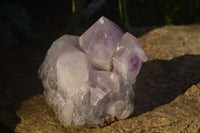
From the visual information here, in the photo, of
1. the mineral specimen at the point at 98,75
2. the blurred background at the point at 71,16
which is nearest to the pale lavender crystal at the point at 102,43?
the mineral specimen at the point at 98,75

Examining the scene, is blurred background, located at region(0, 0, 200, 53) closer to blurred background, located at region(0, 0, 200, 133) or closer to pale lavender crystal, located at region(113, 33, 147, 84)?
blurred background, located at region(0, 0, 200, 133)

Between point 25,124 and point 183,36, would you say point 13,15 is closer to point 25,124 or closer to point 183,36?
point 25,124

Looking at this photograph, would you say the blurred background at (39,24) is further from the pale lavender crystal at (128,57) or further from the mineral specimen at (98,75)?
the pale lavender crystal at (128,57)

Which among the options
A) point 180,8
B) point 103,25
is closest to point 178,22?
point 180,8

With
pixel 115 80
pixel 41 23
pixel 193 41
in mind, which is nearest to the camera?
pixel 115 80

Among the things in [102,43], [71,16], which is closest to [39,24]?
[71,16]

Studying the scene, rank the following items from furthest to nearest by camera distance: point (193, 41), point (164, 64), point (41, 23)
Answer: point (41, 23)
point (193, 41)
point (164, 64)

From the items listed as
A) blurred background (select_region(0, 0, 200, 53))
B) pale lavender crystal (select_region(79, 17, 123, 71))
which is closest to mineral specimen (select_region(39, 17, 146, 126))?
pale lavender crystal (select_region(79, 17, 123, 71))
